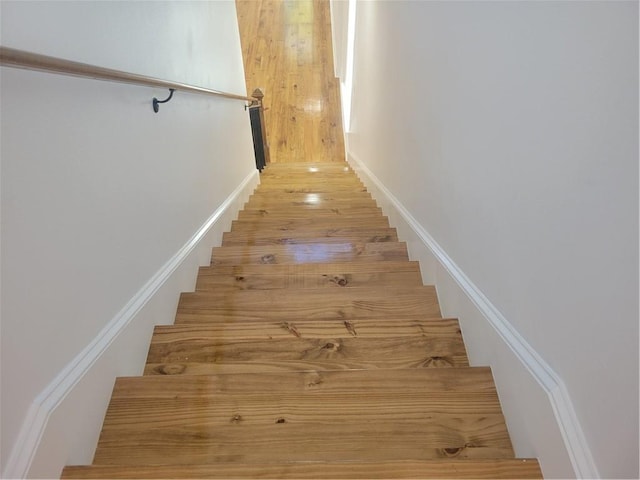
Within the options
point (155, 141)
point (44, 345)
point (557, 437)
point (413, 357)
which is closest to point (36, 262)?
point (44, 345)

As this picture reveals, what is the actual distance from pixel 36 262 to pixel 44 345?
18 cm

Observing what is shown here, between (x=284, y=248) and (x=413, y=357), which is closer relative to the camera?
(x=413, y=357)

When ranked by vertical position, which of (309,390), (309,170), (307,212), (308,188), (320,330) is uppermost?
(309,390)

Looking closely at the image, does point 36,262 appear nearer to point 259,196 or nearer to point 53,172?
point 53,172

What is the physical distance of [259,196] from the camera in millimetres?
3268

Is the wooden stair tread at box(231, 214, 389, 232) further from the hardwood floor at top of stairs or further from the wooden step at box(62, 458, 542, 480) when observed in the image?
the hardwood floor at top of stairs

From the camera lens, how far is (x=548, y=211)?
32.9 inches

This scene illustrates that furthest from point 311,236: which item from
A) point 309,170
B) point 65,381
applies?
point 309,170

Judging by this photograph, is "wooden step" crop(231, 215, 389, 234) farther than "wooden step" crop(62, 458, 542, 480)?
Yes

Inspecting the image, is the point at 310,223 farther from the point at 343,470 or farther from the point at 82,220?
the point at 343,470

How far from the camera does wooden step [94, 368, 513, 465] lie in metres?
0.91

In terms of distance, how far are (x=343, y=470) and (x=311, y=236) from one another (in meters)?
1.53

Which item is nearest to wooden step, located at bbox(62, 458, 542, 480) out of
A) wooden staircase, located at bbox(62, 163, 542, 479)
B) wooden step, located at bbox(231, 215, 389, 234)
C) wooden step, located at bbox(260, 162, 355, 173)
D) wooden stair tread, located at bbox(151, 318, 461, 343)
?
wooden staircase, located at bbox(62, 163, 542, 479)

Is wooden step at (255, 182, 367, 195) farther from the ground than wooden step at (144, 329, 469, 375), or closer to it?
closer to it
